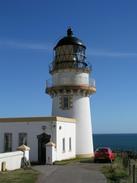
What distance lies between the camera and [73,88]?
114ft

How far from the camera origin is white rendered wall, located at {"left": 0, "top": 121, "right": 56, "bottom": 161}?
3016 cm

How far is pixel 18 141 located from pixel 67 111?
617cm

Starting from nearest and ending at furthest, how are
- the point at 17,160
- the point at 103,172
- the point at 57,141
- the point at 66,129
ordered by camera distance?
1. the point at 103,172
2. the point at 17,160
3. the point at 57,141
4. the point at 66,129

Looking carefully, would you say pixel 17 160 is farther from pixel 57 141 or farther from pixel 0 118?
pixel 0 118

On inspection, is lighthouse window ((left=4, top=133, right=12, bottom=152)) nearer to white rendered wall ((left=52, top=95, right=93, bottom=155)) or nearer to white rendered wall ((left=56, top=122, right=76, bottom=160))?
white rendered wall ((left=56, top=122, right=76, bottom=160))

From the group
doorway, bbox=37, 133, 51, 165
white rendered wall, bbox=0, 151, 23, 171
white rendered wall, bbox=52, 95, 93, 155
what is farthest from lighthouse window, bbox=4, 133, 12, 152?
white rendered wall, bbox=0, 151, 23, 171

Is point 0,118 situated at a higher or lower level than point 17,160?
higher

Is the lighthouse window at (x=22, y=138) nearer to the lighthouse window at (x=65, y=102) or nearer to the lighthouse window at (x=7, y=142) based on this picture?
the lighthouse window at (x=7, y=142)

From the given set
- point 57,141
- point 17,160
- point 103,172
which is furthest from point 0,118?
point 103,172

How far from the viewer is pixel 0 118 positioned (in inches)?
1265

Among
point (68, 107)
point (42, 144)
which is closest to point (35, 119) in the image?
point (42, 144)

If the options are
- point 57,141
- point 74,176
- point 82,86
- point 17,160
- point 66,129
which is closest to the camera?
point 74,176

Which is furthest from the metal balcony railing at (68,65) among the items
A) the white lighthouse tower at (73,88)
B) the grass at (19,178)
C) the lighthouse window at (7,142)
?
the grass at (19,178)

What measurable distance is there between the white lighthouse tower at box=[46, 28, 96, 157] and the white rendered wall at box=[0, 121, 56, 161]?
485 centimetres
